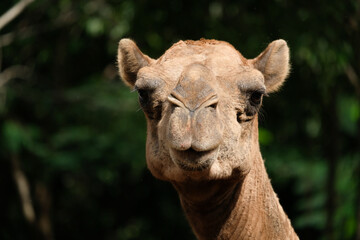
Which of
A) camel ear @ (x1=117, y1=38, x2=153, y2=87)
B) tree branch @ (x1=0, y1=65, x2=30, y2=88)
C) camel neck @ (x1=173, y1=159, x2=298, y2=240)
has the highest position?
camel ear @ (x1=117, y1=38, x2=153, y2=87)

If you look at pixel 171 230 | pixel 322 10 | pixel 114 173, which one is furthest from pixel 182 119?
pixel 171 230

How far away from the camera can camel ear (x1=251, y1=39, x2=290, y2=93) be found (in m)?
5.68

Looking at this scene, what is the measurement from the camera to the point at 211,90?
456cm

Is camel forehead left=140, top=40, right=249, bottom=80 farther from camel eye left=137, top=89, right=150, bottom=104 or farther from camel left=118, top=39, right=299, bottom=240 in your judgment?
camel eye left=137, top=89, right=150, bottom=104

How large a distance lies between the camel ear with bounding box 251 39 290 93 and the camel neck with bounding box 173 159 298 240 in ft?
2.48

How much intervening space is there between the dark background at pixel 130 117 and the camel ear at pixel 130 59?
399 cm

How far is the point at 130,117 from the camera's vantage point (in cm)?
1566

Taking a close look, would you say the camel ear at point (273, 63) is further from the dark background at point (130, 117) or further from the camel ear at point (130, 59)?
the dark background at point (130, 117)

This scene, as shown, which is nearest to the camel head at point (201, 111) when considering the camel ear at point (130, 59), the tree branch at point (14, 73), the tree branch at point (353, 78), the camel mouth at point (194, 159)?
the camel mouth at point (194, 159)

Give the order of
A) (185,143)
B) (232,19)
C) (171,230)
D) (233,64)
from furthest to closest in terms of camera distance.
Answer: (171,230) < (232,19) < (233,64) < (185,143)

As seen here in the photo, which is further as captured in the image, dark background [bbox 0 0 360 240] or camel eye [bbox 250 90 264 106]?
dark background [bbox 0 0 360 240]

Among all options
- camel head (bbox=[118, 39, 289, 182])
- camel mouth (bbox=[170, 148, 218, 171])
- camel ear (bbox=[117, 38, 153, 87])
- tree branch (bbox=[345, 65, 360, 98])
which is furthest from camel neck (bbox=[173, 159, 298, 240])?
tree branch (bbox=[345, 65, 360, 98])

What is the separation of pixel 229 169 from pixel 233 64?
0.88 metres

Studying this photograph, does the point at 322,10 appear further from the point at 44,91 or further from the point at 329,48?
the point at 44,91
